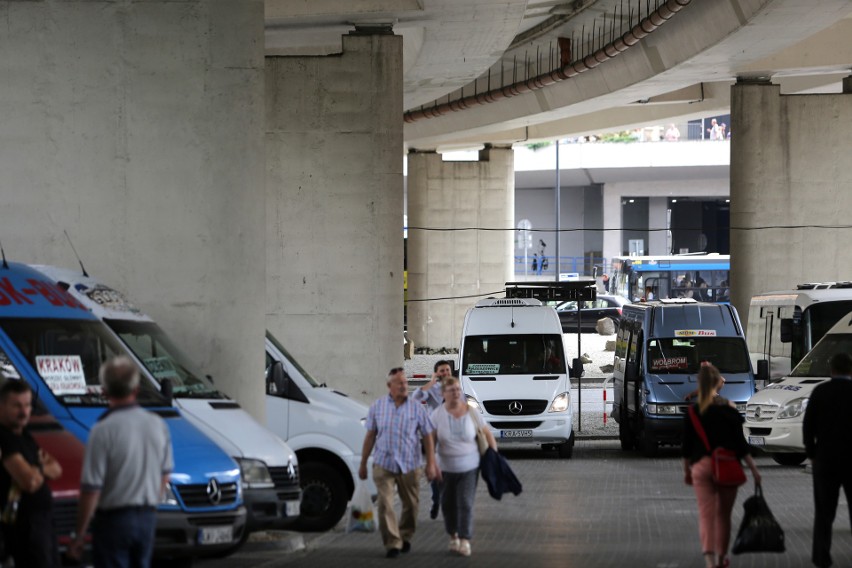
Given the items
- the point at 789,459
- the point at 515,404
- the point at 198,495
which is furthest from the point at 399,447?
the point at 789,459

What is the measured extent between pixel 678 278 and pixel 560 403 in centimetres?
4772

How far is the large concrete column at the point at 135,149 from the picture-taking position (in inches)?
610

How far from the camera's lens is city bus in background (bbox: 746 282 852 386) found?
87.1 feet

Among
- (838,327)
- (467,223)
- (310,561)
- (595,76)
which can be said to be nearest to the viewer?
(310,561)

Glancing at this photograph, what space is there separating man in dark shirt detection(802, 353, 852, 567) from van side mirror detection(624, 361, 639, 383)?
1352 centimetres

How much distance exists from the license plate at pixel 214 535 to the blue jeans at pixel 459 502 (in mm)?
3185

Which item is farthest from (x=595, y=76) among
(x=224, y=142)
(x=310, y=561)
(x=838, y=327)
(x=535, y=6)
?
(x=310, y=561)

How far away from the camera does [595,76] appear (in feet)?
126

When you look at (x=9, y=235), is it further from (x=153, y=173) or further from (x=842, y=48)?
(x=842, y=48)

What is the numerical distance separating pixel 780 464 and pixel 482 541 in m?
9.55

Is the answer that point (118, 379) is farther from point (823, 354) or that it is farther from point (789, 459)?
point (789, 459)

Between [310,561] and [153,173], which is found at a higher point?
[153,173]

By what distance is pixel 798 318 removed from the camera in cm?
2677

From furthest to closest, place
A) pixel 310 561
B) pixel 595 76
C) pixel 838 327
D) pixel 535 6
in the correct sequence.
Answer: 1. pixel 595 76
2. pixel 535 6
3. pixel 838 327
4. pixel 310 561
